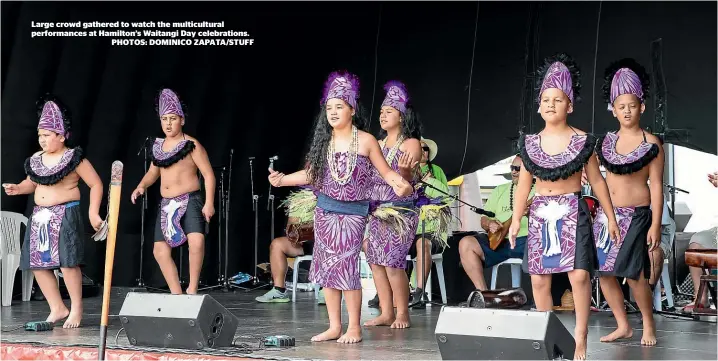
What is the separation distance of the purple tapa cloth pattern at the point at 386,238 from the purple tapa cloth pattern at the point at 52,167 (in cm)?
197

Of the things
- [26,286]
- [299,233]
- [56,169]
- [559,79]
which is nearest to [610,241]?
[559,79]

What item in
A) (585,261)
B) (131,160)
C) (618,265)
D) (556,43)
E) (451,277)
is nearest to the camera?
(585,261)

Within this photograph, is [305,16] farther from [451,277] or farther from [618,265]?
[618,265]

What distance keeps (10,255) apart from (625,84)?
5409 millimetres

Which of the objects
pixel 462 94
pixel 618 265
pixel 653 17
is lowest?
pixel 618 265

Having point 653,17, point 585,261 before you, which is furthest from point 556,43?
point 585,261

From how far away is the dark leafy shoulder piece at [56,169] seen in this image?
6.20 m

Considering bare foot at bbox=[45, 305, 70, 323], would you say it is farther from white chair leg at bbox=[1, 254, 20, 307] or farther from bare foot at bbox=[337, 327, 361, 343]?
bare foot at bbox=[337, 327, 361, 343]

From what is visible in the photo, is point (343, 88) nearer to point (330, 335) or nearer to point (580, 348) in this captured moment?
point (330, 335)

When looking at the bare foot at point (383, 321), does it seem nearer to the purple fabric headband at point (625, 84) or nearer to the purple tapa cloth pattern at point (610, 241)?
the purple tapa cloth pattern at point (610, 241)

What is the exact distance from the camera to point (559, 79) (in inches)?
189

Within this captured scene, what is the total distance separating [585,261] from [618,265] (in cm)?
74

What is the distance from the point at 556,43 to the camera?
9.34m

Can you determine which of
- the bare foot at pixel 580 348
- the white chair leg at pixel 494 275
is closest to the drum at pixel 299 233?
the white chair leg at pixel 494 275
